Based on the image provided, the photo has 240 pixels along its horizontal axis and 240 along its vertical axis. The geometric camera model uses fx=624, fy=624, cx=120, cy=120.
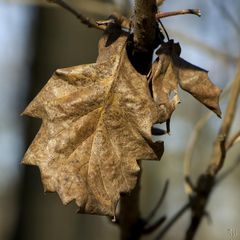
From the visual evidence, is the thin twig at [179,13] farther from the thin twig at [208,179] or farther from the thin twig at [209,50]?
the thin twig at [209,50]

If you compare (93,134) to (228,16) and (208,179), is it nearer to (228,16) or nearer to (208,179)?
(208,179)

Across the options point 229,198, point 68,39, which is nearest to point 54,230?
point 68,39

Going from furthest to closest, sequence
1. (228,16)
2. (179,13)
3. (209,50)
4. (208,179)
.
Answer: (209,50), (228,16), (208,179), (179,13)

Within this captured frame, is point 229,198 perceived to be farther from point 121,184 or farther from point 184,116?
point 121,184

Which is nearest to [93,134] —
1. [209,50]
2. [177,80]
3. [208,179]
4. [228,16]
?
[177,80]

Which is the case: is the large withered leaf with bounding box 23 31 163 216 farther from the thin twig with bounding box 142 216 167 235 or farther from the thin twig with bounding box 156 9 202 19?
the thin twig with bounding box 142 216 167 235
